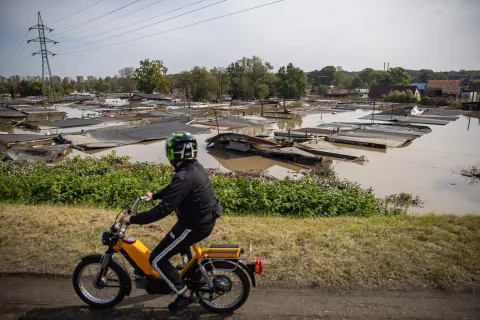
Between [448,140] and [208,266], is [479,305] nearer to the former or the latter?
[208,266]

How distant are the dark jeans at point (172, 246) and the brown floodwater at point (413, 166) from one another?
Answer: 10.6 m

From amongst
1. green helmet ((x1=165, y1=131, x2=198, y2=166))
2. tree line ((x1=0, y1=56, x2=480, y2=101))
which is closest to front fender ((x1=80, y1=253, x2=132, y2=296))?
green helmet ((x1=165, y1=131, x2=198, y2=166))

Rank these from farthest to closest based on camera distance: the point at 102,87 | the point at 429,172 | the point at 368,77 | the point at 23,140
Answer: the point at 368,77 < the point at 102,87 < the point at 23,140 < the point at 429,172

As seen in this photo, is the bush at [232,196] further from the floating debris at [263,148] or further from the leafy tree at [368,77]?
the leafy tree at [368,77]

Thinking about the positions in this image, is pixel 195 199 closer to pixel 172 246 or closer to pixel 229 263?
pixel 172 246

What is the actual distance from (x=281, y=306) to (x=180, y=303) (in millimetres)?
1263

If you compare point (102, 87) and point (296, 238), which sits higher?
point (102, 87)

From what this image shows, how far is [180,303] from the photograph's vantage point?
142 inches

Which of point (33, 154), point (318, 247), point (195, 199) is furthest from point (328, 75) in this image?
point (195, 199)

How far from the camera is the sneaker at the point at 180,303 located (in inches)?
141

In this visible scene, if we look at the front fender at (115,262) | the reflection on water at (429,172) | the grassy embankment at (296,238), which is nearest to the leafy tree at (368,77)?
the reflection on water at (429,172)

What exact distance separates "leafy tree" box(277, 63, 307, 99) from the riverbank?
3130 inches

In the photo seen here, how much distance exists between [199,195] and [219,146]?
20392 millimetres

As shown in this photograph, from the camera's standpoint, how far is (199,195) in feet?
10.8
